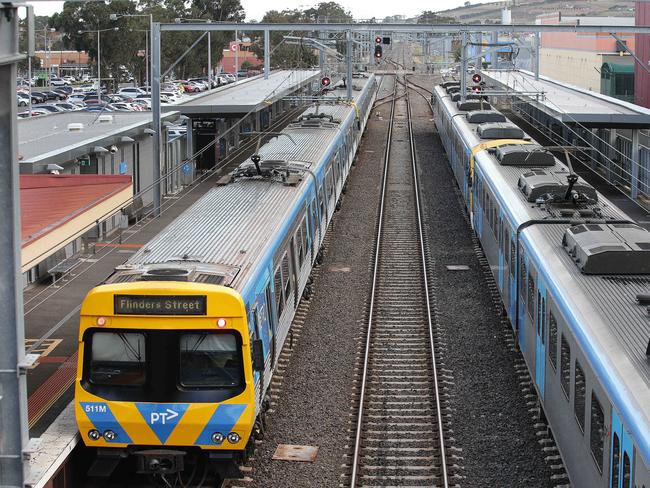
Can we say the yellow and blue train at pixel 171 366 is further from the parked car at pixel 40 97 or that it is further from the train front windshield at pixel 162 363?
the parked car at pixel 40 97

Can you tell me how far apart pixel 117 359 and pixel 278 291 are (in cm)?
349

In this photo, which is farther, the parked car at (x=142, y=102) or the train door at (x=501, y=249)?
the parked car at (x=142, y=102)

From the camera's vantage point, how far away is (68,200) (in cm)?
1386

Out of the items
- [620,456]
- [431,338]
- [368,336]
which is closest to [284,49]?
[368,336]

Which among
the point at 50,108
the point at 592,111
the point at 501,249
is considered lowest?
the point at 501,249

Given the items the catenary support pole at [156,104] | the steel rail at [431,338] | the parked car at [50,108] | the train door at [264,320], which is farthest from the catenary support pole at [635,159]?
the parked car at [50,108]

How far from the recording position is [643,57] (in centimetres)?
4275

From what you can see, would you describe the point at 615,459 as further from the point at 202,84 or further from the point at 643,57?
the point at 202,84

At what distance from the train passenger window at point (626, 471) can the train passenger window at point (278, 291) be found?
5.99m

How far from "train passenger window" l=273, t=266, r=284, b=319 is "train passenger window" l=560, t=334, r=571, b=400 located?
386 cm

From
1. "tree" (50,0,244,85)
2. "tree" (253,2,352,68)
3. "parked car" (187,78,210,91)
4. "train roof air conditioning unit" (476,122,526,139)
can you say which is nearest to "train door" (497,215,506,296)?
"train roof air conditioning unit" (476,122,526,139)

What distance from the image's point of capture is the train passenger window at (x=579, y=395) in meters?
8.82

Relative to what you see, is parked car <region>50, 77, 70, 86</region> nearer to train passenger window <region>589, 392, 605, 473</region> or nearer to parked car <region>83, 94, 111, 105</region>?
parked car <region>83, 94, 111, 105</region>

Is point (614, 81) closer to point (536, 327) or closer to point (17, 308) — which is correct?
point (536, 327)
